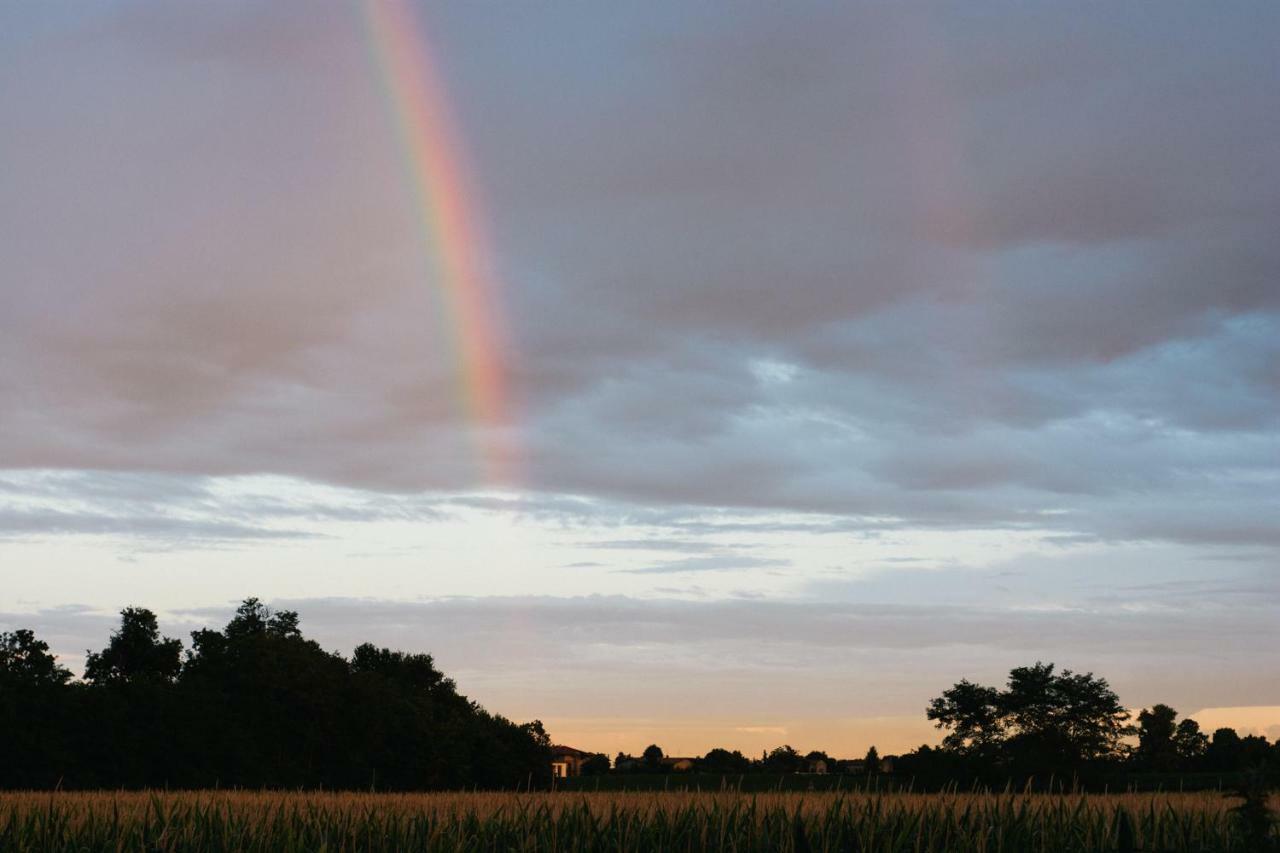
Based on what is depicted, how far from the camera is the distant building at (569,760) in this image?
126644 mm

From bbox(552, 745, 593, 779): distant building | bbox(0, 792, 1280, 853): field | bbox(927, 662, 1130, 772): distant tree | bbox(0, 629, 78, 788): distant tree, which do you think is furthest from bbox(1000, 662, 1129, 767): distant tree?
bbox(0, 792, 1280, 853): field

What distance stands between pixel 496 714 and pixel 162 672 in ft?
84.5

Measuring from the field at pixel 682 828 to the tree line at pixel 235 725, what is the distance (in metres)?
50.5

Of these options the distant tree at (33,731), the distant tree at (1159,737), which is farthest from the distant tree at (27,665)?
the distant tree at (1159,737)

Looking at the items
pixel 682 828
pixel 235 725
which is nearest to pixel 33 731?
pixel 235 725

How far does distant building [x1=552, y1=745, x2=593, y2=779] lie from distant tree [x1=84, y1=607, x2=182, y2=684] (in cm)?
3758

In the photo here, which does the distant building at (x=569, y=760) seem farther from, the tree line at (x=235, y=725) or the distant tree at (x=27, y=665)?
the distant tree at (x=27, y=665)

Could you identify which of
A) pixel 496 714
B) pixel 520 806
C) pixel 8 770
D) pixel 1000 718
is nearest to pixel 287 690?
pixel 8 770

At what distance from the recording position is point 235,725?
70.9 metres

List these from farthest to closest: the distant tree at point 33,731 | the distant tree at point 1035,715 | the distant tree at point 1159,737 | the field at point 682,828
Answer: the distant tree at point 1159,737 → the distant tree at point 1035,715 → the distant tree at point 33,731 → the field at point 682,828

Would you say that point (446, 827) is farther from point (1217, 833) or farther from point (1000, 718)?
point (1000, 718)

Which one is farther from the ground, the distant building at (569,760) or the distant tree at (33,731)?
the distant tree at (33,731)

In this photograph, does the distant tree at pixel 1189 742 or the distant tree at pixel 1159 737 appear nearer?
the distant tree at pixel 1159 737

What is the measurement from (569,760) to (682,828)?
126631mm
